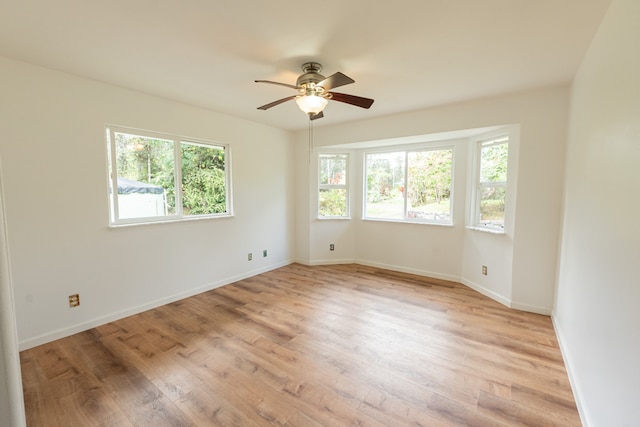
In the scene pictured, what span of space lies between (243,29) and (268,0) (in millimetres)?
345

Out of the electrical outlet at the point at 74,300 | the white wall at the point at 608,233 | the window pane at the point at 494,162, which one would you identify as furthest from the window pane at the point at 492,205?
the electrical outlet at the point at 74,300

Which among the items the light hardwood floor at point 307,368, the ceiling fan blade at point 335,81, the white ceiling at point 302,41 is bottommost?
the light hardwood floor at point 307,368

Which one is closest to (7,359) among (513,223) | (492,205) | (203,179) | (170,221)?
(170,221)

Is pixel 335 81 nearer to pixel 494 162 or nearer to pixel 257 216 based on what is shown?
pixel 494 162

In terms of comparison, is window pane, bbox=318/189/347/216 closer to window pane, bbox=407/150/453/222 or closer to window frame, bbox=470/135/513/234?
window pane, bbox=407/150/453/222

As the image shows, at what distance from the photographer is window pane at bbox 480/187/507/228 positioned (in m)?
3.43

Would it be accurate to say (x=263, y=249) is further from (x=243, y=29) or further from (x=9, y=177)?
(x=243, y=29)

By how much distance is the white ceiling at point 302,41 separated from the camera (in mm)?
1643

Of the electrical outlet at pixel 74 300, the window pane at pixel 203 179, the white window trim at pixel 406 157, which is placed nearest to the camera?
the electrical outlet at pixel 74 300

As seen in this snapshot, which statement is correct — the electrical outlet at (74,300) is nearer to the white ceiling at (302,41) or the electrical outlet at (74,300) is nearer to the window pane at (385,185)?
the white ceiling at (302,41)

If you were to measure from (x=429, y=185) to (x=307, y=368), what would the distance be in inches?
131

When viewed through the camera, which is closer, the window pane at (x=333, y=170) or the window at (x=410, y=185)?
the window at (x=410, y=185)

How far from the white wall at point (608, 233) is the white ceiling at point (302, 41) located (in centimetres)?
37

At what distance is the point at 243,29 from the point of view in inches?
72.6
